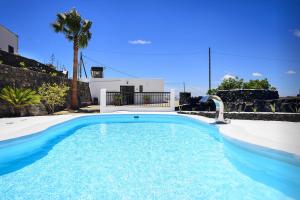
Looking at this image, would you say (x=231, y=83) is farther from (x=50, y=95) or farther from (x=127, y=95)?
(x=50, y=95)

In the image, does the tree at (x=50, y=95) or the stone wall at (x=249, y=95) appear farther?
the stone wall at (x=249, y=95)

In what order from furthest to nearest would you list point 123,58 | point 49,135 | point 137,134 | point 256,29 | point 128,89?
point 123,58
point 128,89
point 256,29
point 137,134
point 49,135

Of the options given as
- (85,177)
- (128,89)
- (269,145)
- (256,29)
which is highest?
(256,29)

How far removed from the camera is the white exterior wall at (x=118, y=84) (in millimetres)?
26705

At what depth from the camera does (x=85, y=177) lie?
4785mm

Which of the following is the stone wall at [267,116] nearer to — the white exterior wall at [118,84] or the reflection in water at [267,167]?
the reflection in water at [267,167]

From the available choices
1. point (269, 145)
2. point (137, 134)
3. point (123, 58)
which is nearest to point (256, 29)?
point (137, 134)

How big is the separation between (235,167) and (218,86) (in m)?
25.6

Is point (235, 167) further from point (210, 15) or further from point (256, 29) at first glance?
point (256, 29)

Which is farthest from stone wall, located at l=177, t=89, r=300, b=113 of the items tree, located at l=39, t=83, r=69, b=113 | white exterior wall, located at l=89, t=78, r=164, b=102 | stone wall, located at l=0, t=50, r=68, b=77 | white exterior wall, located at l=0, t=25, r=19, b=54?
white exterior wall, located at l=0, t=25, r=19, b=54

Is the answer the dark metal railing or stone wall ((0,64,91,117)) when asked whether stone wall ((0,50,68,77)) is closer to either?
stone wall ((0,64,91,117))

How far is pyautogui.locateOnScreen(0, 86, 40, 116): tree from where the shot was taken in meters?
12.8

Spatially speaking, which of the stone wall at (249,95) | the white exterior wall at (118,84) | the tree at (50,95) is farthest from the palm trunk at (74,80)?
the stone wall at (249,95)

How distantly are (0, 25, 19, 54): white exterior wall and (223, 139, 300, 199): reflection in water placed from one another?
73.5ft
